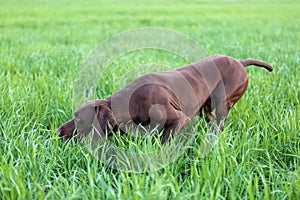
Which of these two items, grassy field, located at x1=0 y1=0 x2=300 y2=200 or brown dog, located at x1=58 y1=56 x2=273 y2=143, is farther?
brown dog, located at x1=58 y1=56 x2=273 y2=143

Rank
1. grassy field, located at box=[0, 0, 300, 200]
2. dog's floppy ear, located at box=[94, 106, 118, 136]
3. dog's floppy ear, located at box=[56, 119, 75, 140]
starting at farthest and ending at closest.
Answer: dog's floppy ear, located at box=[56, 119, 75, 140] < dog's floppy ear, located at box=[94, 106, 118, 136] < grassy field, located at box=[0, 0, 300, 200]

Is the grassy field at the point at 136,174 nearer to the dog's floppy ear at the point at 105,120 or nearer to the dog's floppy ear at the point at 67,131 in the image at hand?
the dog's floppy ear at the point at 67,131

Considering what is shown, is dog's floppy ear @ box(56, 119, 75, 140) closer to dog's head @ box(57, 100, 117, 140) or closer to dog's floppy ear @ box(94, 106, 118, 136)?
A: dog's head @ box(57, 100, 117, 140)

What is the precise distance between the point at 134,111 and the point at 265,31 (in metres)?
7.66

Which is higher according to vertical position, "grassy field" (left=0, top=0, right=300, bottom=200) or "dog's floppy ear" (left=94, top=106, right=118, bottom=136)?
"dog's floppy ear" (left=94, top=106, right=118, bottom=136)

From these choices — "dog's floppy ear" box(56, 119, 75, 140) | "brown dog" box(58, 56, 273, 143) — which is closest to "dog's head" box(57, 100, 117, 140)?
"brown dog" box(58, 56, 273, 143)

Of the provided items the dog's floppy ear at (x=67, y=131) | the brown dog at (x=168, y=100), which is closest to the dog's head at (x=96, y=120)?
the brown dog at (x=168, y=100)

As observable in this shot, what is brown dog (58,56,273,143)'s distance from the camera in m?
2.61

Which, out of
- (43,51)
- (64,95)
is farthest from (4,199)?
(43,51)

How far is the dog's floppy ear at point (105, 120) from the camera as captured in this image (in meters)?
2.56

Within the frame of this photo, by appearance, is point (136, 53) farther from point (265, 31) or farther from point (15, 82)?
point (265, 31)

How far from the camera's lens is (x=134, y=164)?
241 cm

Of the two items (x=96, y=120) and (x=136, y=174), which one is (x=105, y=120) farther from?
(x=136, y=174)

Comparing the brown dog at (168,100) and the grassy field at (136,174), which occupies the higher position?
the brown dog at (168,100)
